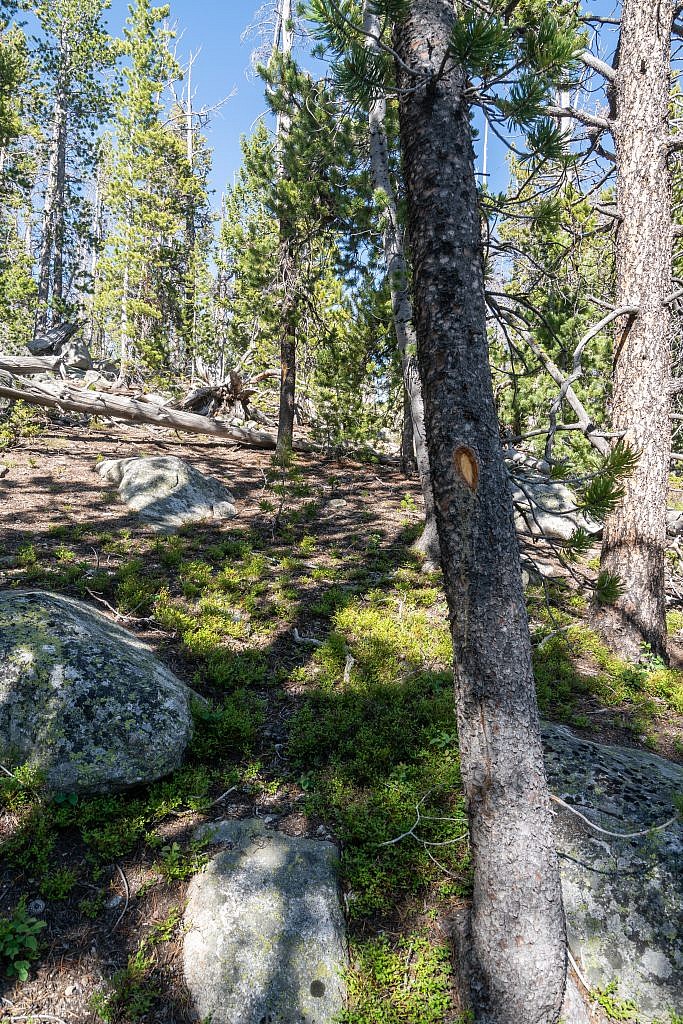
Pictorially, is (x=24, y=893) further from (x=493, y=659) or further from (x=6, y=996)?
(x=493, y=659)

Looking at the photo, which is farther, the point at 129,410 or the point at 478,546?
the point at 129,410

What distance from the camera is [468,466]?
2572 millimetres

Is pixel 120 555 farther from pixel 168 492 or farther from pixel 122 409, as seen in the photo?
pixel 122 409

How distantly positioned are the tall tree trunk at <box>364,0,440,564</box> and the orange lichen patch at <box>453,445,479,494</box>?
4.64m

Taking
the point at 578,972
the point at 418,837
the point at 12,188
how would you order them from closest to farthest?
the point at 578,972 < the point at 418,837 < the point at 12,188

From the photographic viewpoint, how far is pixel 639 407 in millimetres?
5668

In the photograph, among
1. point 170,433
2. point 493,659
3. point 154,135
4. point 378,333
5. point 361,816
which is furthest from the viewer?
point 154,135

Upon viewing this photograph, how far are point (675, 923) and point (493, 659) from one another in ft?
6.31

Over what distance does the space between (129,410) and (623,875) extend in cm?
1194

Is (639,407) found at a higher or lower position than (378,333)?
lower

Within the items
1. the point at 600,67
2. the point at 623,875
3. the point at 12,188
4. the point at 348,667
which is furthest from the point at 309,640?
the point at 12,188

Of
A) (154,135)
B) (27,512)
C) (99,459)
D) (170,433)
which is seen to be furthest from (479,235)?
(154,135)

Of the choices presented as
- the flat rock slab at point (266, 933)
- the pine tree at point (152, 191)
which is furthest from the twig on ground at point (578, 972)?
the pine tree at point (152, 191)

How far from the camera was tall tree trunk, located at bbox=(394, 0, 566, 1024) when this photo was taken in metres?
2.58
